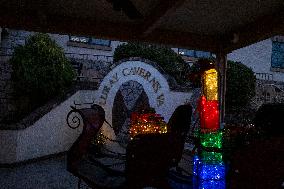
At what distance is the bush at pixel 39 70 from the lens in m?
9.02

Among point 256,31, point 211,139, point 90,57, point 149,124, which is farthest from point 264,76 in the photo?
point 211,139

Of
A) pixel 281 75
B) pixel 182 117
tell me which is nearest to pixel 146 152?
pixel 182 117

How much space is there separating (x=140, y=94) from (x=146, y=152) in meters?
6.78

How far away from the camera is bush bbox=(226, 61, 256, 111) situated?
39.3 feet

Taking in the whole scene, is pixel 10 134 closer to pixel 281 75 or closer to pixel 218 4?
pixel 218 4

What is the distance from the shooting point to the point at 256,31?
20.9ft

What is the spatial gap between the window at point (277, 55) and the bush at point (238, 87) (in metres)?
5.48

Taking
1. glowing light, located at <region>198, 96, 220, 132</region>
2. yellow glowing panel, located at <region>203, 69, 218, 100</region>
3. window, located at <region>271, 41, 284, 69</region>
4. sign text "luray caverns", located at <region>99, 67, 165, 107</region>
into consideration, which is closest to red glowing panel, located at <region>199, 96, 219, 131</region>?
glowing light, located at <region>198, 96, 220, 132</region>

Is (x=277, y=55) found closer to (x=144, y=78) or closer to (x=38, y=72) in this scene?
(x=144, y=78)

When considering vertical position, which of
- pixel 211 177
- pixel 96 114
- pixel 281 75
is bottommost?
pixel 211 177

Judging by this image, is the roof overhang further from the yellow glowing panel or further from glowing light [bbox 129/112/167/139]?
glowing light [bbox 129/112/167/139]

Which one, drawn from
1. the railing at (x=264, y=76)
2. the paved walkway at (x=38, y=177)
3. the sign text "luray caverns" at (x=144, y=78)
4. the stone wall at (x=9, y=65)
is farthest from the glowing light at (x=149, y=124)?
the railing at (x=264, y=76)

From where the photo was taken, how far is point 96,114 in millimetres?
4262

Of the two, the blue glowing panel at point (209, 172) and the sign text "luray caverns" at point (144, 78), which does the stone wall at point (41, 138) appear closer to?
the sign text "luray caverns" at point (144, 78)
